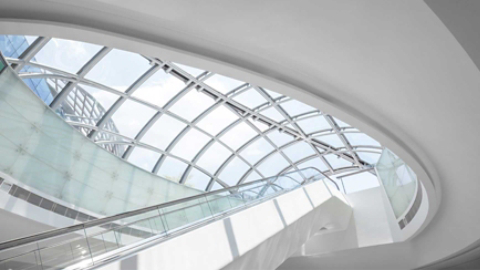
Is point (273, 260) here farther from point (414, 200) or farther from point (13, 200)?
point (13, 200)

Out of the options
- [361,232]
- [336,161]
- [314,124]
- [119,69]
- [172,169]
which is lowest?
[361,232]

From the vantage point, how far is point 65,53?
15.3m

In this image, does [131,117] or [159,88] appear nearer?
[159,88]

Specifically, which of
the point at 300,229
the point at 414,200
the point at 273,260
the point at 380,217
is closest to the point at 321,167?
the point at 380,217

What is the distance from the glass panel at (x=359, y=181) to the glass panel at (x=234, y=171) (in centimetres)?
974

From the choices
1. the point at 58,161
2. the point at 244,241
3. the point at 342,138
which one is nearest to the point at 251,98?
the point at 342,138

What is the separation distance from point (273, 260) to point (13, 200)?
1000 centimetres

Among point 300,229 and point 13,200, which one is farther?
point 300,229

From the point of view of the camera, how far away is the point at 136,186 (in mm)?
21203

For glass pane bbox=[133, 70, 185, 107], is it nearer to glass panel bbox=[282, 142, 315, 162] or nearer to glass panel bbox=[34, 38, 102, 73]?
glass panel bbox=[34, 38, 102, 73]

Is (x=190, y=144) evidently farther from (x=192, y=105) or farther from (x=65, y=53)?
(x=65, y=53)

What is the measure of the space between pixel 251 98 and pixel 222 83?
263cm

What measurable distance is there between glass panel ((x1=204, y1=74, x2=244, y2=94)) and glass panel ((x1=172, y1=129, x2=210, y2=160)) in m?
5.19

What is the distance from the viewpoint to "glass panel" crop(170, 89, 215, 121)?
68.2 feet
